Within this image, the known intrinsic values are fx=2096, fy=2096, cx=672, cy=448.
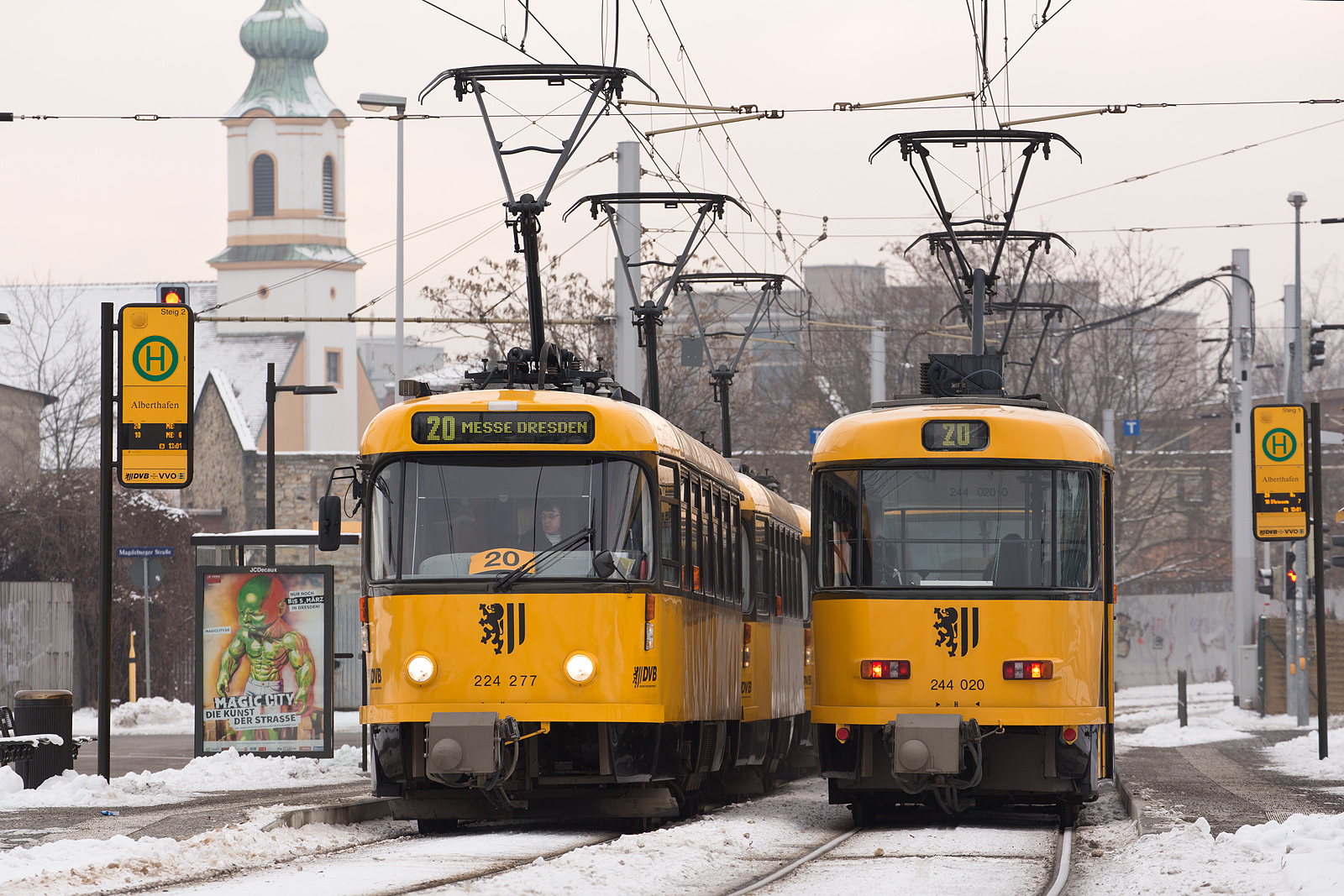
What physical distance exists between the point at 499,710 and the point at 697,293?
4007 cm

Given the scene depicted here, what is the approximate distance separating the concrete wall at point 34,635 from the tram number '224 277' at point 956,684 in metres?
24.0

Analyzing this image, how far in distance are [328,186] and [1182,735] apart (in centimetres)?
8449

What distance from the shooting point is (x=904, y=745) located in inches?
568

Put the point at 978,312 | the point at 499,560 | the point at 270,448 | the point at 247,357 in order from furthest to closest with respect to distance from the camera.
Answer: the point at 247,357 < the point at 270,448 < the point at 978,312 < the point at 499,560

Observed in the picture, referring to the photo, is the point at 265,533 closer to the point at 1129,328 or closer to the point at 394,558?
the point at 394,558

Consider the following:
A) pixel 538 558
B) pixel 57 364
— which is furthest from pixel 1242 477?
pixel 57 364

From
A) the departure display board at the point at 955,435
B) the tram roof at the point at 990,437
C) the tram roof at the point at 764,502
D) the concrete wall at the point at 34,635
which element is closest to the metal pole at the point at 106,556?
the tram roof at the point at 764,502

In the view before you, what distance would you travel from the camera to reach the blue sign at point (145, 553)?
2892 cm

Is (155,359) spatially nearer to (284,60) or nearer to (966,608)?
(966,608)

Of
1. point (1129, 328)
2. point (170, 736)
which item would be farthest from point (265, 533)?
point (1129, 328)

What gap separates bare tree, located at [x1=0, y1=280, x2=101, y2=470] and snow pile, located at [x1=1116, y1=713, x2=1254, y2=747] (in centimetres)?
3529

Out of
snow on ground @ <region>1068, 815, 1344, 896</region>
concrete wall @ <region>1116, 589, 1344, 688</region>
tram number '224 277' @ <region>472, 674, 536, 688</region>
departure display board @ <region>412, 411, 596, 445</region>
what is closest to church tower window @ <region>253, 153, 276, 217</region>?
concrete wall @ <region>1116, 589, 1344, 688</region>

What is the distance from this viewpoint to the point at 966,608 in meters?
14.9

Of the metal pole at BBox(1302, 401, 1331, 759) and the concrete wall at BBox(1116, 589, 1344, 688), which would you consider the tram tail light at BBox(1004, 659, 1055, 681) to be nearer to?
the metal pole at BBox(1302, 401, 1331, 759)
